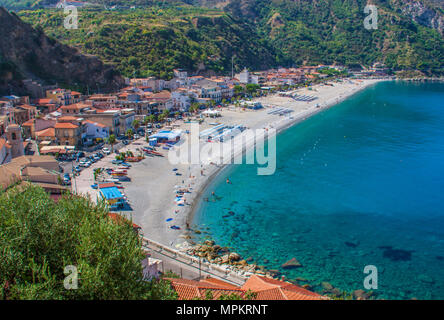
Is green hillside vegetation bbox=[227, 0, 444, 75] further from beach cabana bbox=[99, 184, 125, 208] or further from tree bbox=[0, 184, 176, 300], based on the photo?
tree bbox=[0, 184, 176, 300]

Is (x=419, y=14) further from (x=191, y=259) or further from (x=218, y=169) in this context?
(x=191, y=259)

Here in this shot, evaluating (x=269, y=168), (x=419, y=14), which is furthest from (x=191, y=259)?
(x=419, y=14)

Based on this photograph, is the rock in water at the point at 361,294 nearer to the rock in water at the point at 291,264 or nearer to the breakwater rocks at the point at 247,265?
the breakwater rocks at the point at 247,265

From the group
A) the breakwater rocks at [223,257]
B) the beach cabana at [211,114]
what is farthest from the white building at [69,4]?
the breakwater rocks at [223,257]

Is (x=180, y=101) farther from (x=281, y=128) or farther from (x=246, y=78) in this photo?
(x=246, y=78)

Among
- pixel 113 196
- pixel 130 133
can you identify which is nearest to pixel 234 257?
pixel 113 196
